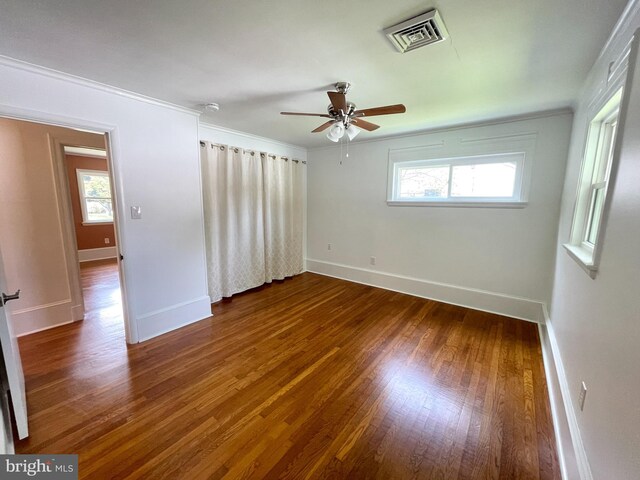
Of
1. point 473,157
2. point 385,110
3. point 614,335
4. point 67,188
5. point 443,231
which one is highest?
point 385,110

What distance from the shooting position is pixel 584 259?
5.20ft

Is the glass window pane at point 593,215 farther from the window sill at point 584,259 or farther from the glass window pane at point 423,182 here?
the glass window pane at point 423,182

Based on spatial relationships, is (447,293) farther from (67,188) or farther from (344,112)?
(67,188)

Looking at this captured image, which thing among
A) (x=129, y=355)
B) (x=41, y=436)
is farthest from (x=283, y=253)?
(x=41, y=436)

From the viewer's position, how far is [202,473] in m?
1.33

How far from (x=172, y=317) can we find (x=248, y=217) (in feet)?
5.60

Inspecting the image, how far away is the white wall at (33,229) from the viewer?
2.59 metres

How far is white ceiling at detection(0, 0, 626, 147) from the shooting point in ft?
4.23

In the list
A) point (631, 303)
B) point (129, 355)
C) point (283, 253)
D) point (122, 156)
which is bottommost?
point (129, 355)

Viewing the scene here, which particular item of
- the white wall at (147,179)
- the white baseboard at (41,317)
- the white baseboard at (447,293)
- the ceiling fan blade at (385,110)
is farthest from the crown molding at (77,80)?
the white baseboard at (447,293)

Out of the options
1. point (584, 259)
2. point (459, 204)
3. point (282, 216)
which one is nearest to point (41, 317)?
point (282, 216)

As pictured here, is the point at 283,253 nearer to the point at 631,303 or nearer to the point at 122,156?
the point at 122,156

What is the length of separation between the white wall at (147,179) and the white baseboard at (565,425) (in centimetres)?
324

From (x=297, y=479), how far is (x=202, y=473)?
1.64 ft
